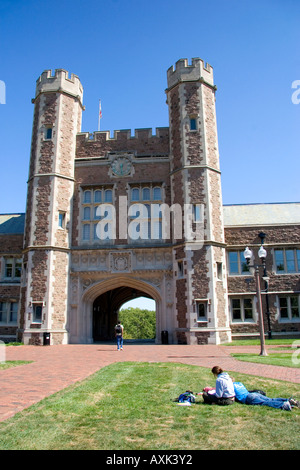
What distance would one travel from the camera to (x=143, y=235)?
20.3m

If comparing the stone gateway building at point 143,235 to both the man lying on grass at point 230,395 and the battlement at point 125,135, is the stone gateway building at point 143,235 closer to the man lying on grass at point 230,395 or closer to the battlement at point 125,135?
the battlement at point 125,135

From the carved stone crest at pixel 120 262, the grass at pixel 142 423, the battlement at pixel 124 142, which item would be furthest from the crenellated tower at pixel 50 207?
the grass at pixel 142 423

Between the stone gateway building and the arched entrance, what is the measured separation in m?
3.70

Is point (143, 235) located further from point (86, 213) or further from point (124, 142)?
point (124, 142)

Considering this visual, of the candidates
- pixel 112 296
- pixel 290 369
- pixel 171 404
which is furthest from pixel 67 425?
pixel 112 296

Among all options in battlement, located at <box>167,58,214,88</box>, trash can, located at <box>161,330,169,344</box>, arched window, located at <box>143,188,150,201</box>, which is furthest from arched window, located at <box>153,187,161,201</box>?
trash can, located at <box>161,330,169,344</box>

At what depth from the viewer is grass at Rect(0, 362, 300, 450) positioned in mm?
3764

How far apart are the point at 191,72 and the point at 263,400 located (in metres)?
19.8

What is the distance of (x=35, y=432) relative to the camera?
412cm

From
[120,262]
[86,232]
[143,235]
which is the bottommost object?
[120,262]

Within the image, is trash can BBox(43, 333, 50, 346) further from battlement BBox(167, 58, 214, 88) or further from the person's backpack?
battlement BBox(167, 58, 214, 88)

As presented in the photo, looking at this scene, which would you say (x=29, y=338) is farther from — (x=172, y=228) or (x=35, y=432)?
(x=35, y=432)

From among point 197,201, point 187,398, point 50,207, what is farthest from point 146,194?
point 187,398

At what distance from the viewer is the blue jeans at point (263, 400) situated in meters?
5.34
